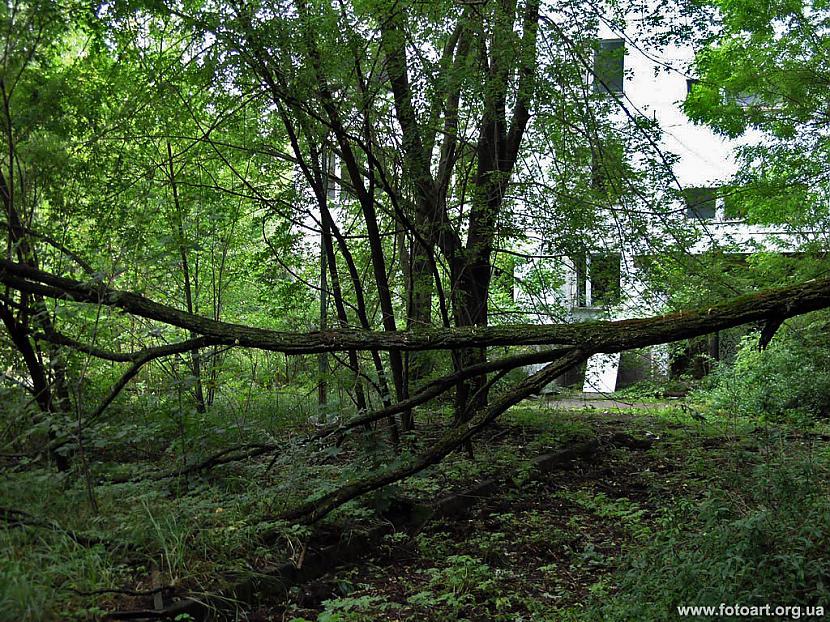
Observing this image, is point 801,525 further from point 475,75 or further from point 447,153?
point 447,153

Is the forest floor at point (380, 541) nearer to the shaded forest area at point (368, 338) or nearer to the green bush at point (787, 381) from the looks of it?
the shaded forest area at point (368, 338)

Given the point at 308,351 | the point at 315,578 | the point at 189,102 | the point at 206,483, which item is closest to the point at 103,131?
the point at 189,102

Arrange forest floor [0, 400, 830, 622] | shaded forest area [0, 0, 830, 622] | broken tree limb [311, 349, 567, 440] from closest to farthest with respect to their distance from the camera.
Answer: forest floor [0, 400, 830, 622] → shaded forest area [0, 0, 830, 622] → broken tree limb [311, 349, 567, 440]

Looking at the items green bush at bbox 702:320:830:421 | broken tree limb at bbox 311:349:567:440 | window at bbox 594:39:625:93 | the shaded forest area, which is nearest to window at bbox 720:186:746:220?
the shaded forest area

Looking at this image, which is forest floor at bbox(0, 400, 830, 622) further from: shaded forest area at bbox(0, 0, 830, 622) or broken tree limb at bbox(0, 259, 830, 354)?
broken tree limb at bbox(0, 259, 830, 354)

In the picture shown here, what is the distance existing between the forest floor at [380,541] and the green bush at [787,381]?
342 cm

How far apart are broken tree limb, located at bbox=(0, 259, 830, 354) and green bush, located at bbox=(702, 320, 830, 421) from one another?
193 inches

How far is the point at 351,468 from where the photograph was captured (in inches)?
185

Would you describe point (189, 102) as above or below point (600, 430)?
above

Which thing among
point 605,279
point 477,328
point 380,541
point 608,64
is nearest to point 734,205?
point 605,279

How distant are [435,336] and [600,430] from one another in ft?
12.4

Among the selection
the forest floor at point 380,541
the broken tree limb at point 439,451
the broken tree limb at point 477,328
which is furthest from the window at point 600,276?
the broken tree limb at point 439,451

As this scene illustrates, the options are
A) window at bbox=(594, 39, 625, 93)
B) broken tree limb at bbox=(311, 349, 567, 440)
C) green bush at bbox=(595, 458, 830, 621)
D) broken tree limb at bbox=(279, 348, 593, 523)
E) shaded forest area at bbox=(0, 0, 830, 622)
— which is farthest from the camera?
window at bbox=(594, 39, 625, 93)

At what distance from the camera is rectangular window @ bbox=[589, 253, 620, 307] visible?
642cm
